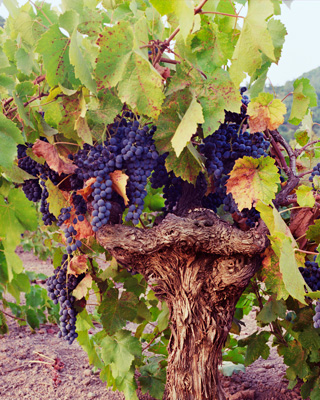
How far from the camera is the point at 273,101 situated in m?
1.52

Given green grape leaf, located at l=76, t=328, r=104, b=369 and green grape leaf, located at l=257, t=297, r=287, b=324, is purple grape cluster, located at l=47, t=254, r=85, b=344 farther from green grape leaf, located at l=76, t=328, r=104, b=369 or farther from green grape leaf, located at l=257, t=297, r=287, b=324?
green grape leaf, located at l=257, t=297, r=287, b=324

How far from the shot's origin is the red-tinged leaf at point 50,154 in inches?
59.6

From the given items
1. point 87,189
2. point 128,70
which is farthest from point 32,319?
point 128,70

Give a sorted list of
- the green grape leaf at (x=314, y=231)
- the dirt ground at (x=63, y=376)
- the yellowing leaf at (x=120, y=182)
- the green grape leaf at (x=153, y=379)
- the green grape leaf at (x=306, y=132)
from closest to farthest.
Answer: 1. the yellowing leaf at (x=120, y=182)
2. the green grape leaf at (x=314, y=231)
3. the green grape leaf at (x=306, y=132)
4. the green grape leaf at (x=153, y=379)
5. the dirt ground at (x=63, y=376)

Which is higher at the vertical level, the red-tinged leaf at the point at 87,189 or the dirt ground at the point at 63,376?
the red-tinged leaf at the point at 87,189

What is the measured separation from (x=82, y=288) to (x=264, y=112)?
1.14 m

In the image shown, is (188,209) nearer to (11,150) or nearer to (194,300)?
(194,300)

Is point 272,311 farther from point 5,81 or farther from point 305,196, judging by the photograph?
point 5,81

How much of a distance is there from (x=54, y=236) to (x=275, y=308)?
1.26 metres

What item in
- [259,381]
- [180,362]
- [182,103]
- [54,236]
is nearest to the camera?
[182,103]

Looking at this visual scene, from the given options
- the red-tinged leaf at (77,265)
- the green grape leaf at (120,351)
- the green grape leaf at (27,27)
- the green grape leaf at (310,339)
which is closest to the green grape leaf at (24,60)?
the green grape leaf at (27,27)

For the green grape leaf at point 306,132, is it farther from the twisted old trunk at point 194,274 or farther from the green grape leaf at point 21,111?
the green grape leaf at point 21,111

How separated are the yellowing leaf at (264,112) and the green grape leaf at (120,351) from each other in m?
1.22

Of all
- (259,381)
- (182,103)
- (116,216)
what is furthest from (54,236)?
(259,381)
